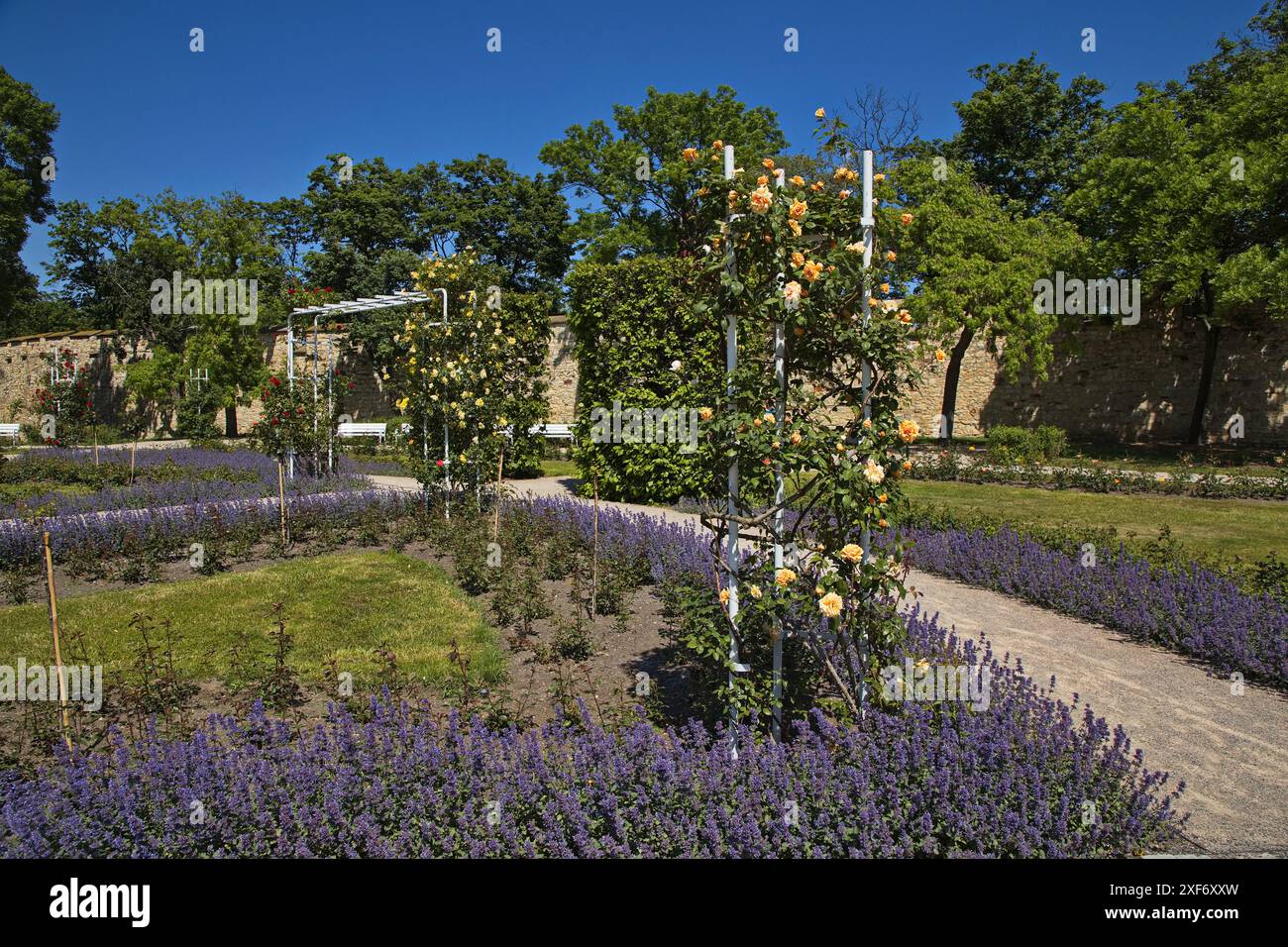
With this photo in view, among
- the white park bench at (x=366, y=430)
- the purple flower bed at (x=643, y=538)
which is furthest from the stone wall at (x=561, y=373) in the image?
the purple flower bed at (x=643, y=538)

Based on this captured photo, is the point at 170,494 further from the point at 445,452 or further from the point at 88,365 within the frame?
the point at 88,365

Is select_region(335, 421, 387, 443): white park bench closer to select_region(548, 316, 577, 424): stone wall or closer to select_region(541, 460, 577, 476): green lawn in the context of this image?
select_region(548, 316, 577, 424): stone wall

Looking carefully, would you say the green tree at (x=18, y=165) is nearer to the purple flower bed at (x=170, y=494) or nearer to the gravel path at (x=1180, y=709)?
the purple flower bed at (x=170, y=494)


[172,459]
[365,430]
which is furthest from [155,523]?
[365,430]

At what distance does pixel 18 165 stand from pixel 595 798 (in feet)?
108

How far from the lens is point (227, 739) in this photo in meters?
3.50

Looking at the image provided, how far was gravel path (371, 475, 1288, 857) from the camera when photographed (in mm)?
3158

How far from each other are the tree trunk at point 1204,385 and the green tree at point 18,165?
32.8 m

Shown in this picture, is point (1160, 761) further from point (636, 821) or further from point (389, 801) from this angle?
point (389, 801)

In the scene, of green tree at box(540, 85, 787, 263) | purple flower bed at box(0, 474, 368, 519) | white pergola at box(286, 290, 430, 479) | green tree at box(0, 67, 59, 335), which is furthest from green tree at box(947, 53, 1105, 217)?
green tree at box(0, 67, 59, 335)

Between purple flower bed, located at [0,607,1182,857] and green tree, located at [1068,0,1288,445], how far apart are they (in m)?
14.5
